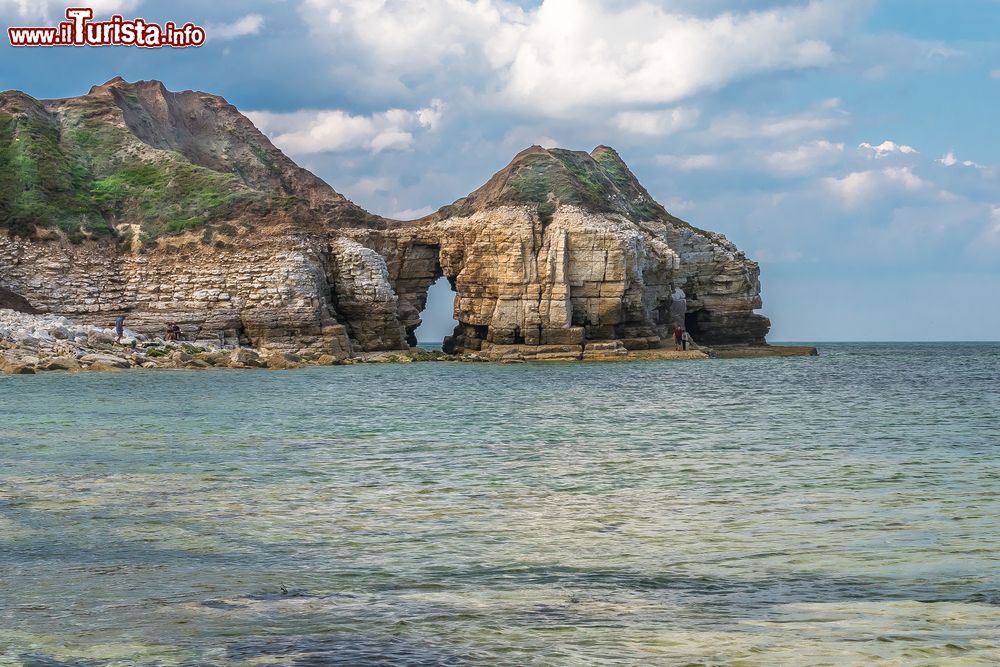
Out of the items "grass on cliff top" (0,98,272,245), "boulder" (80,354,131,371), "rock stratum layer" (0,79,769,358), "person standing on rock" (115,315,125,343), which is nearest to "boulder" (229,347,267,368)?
"rock stratum layer" (0,79,769,358)

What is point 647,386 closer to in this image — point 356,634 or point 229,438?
point 229,438

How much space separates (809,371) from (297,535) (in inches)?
1753

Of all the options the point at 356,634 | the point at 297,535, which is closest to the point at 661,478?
the point at 297,535

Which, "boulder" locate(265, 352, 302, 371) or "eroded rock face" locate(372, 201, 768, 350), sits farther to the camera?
"eroded rock face" locate(372, 201, 768, 350)

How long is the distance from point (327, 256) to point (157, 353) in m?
15.7

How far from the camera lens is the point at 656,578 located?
945cm

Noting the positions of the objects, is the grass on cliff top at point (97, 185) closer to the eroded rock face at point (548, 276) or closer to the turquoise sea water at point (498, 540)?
the eroded rock face at point (548, 276)

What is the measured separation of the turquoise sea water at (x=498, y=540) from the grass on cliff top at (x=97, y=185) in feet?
136

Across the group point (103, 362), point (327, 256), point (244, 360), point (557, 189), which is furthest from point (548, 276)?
point (103, 362)

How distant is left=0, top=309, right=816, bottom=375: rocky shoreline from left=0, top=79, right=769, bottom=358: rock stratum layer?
1.17 metres

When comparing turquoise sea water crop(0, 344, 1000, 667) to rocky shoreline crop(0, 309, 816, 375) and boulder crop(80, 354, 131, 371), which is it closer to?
boulder crop(80, 354, 131, 371)

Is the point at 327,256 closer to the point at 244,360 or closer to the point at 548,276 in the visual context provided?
the point at 548,276

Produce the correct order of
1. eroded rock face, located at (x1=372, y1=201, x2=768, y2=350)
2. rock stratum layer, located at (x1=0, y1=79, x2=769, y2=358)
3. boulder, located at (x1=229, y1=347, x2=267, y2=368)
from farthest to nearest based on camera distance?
1. eroded rock face, located at (x1=372, y1=201, x2=768, y2=350)
2. rock stratum layer, located at (x1=0, y1=79, x2=769, y2=358)
3. boulder, located at (x1=229, y1=347, x2=267, y2=368)

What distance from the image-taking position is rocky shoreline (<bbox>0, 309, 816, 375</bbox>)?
153 ft
